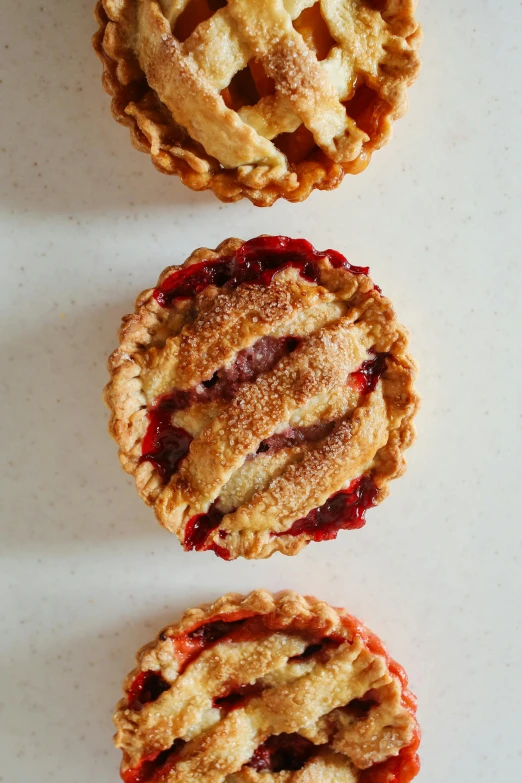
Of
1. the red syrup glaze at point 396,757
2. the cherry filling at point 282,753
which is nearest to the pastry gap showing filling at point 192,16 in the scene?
the red syrup glaze at point 396,757

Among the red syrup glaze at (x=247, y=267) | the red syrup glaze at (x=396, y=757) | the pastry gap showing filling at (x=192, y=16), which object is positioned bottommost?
the red syrup glaze at (x=396, y=757)

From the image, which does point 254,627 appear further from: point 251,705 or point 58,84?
point 58,84

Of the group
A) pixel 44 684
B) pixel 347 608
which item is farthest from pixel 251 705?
pixel 44 684

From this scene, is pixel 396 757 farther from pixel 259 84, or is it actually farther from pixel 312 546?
pixel 259 84

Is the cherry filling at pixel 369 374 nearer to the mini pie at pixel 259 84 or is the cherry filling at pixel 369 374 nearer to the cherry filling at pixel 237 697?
the mini pie at pixel 259 84

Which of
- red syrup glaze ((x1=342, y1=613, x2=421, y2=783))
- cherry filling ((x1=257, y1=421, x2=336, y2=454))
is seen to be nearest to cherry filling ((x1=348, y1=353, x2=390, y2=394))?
cherry filling ((x1=257, y1=421, x2=336, y2=454))

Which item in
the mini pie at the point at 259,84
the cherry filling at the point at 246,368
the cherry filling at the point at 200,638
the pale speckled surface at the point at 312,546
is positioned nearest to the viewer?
the mini pie at the point at 259,84

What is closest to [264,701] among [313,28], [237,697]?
[237,697]

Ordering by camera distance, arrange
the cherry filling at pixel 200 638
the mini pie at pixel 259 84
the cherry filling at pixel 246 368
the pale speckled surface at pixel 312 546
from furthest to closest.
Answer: the pale speckled surface at pixel 312 546, the cherry filling at pixel 200 638, the cherry filling at pixel 246 368, the mini pie at pixel 259 84
